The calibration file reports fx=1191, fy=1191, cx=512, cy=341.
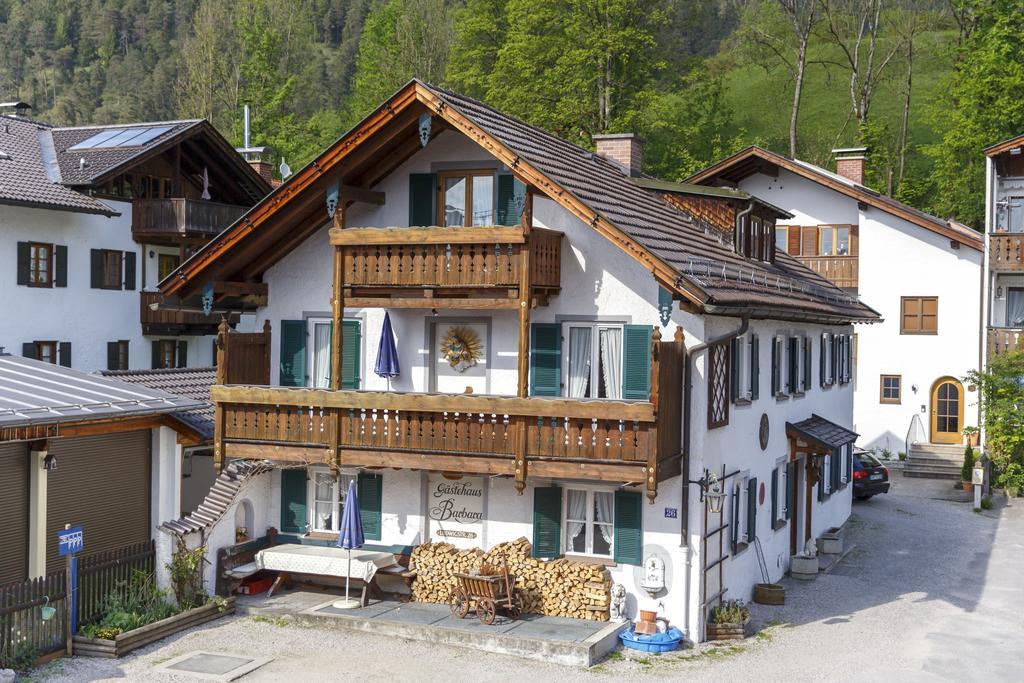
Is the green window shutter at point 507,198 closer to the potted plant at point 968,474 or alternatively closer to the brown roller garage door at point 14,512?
the brown roller garage door at point 14,512

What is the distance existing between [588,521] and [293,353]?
6048mm

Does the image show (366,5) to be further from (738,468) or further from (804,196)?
(738,468)

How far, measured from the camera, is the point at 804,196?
3956 cm

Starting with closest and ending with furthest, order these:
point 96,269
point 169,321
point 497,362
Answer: point 497,362 → point 96,269 → point 169,321

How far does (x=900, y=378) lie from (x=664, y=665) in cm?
2531

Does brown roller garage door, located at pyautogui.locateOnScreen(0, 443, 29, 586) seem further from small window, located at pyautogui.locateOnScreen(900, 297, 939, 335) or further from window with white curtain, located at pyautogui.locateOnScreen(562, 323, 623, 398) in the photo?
small window, located at pyautogui.locateOnScreen(900, 297, 939, 335)

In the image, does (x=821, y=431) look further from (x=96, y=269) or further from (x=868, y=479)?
(x=96, y=269)

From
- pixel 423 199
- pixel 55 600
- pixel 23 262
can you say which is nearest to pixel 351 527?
pixel 55 600

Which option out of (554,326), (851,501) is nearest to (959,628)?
(554,326)

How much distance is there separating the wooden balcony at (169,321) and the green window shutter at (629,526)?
19.4m

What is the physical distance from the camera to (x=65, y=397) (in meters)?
18.5

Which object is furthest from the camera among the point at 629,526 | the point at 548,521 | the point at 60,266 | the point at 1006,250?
the point at 1006,250

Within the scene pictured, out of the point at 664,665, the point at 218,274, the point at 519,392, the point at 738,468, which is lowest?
the point at 664,665

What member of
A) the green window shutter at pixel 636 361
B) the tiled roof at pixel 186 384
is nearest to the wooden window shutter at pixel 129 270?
the tiled roof at pixel 186 384
